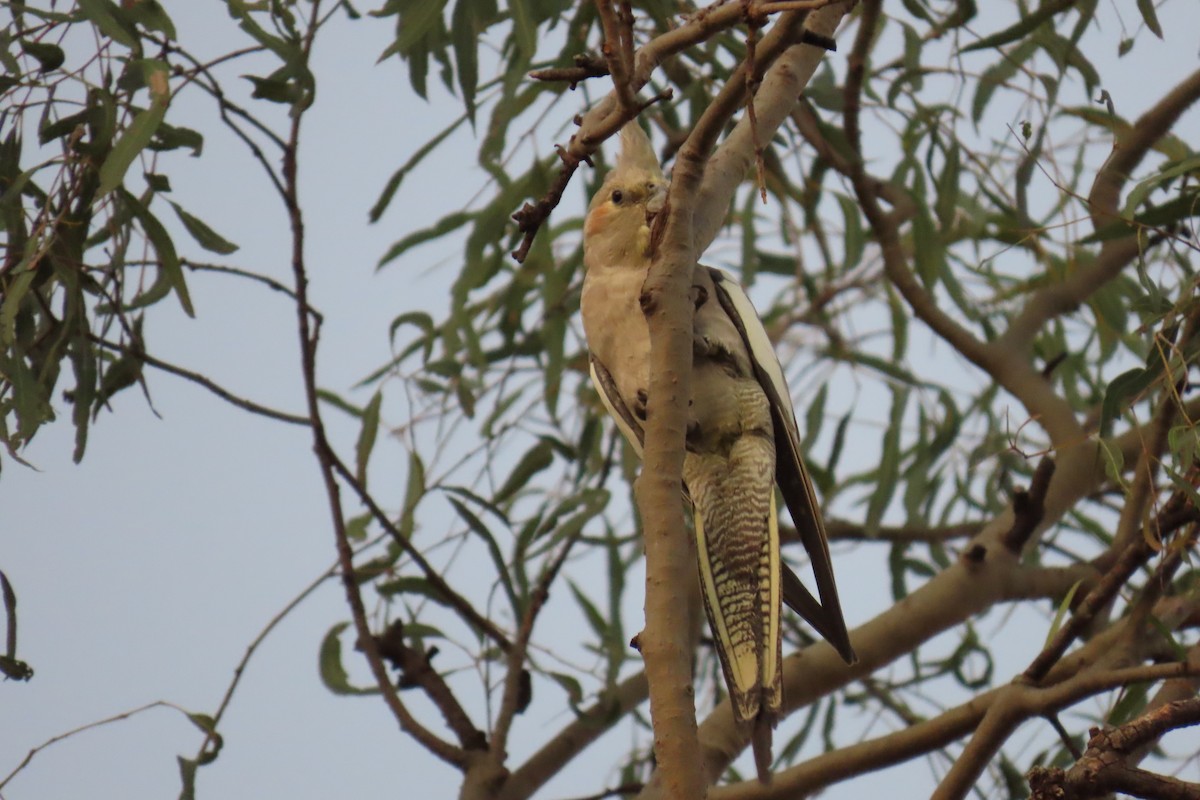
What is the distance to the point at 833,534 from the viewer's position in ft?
10.5

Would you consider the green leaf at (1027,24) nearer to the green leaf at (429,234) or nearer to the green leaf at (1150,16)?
the green leaf at (1150,16)

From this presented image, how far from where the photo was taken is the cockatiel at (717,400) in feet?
6.88

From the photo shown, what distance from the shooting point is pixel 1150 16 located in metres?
2.12

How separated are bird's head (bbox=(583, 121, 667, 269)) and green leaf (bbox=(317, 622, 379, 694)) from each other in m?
0.93

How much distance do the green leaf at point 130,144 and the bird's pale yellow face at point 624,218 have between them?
77 centimetres

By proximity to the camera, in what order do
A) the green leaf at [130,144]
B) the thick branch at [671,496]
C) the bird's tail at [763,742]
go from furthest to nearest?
the green leaf at [130,144]
the bird's tail at [763,742]
the thick branch at [671,496]

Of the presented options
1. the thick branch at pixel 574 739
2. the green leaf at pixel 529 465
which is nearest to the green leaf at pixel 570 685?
the thick branch at pixel 574 739

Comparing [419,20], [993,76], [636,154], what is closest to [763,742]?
[636,154]

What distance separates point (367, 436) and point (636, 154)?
0.78 metres

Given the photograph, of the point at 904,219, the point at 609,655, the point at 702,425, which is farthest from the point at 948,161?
the point at 609,655

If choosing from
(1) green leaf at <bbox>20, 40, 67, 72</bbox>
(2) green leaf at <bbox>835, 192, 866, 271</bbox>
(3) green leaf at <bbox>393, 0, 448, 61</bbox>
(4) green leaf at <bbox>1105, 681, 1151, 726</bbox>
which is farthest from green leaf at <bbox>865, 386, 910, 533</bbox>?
(1) green leaf at <bbox>20, 40, 67, 72</bbox>

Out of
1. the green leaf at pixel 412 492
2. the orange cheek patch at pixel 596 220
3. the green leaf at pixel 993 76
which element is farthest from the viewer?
the green leaf at pixel 993 76

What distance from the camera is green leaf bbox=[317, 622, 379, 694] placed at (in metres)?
2.67

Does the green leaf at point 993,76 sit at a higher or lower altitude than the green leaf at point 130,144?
higher
